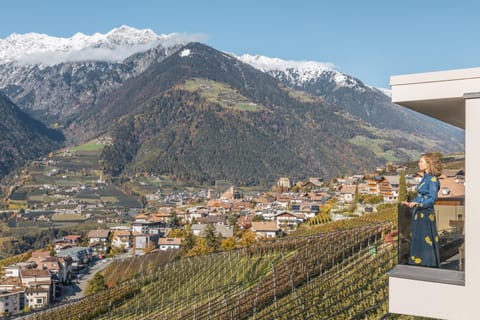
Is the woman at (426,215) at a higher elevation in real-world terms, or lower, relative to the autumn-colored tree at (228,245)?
higher

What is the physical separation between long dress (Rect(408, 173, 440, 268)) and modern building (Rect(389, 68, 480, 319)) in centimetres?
8

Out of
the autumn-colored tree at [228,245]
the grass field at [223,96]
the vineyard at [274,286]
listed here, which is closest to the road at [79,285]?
the autumn-colored tree at [228,245]

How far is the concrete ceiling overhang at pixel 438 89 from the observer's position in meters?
3.82

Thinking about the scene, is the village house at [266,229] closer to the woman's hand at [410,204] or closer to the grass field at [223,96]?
the woman's hand at [410,204]

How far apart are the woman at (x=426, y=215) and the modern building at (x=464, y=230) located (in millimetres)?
98

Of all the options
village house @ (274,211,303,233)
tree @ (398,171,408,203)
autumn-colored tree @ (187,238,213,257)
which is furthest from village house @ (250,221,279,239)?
tree @ (398,171,408,203)

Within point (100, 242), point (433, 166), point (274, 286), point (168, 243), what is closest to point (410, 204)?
point (433, 166)

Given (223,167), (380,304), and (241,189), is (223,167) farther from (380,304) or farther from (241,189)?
(380,304)

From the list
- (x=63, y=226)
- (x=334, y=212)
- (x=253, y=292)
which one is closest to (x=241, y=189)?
(x=63, y=226)

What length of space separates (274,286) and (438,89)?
1338 cm

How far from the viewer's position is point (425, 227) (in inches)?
161

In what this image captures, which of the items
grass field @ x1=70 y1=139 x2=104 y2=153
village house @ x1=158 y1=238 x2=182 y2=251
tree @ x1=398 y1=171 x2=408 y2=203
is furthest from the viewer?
grass field @ x1=70 y1=139 x2=104 y2=153

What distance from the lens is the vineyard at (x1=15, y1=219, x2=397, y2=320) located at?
10166 millimetres

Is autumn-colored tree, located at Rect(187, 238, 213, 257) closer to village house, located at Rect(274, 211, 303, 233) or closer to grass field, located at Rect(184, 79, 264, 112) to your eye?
village house, located at Rect(274, 211, 303, 233)
